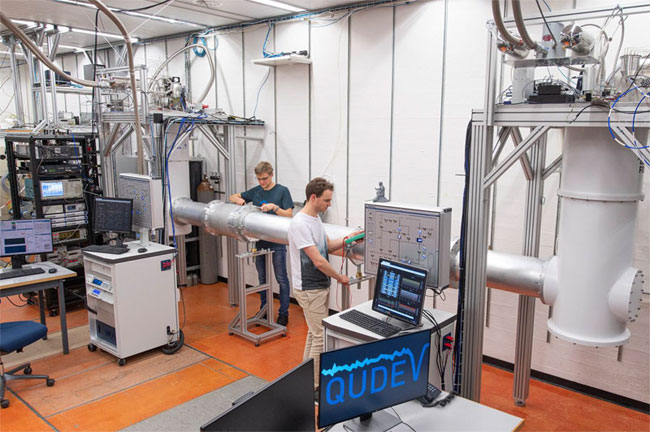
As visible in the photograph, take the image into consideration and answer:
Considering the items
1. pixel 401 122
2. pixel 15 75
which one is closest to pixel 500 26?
pixel 401 122

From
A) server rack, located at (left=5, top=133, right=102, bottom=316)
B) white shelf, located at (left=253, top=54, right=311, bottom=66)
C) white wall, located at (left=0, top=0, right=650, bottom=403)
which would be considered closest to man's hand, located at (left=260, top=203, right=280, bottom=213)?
white wall, located at (left=0, top=0, right=650, bottom=403)

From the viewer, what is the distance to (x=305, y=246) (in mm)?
3525

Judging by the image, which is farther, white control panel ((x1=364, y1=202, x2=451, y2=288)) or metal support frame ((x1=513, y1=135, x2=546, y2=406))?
metal support frame ((x1=513, y1=135, x2=546, y2=406))

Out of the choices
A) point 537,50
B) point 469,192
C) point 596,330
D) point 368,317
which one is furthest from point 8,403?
point 537,50

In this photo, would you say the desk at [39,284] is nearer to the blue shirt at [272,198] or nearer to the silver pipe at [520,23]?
the blue shirt at [272,198]

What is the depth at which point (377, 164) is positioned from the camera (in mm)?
5059

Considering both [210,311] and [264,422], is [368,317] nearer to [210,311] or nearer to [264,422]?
[264,422]

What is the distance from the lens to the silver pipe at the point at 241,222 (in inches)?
162

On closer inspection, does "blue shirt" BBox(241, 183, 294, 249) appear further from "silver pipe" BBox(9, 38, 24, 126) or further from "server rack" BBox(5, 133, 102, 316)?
"silver pipe" BBox(9, 38, 24, 126)

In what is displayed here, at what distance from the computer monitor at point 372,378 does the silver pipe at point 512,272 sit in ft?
3.50

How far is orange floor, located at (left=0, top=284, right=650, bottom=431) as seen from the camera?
363 cm

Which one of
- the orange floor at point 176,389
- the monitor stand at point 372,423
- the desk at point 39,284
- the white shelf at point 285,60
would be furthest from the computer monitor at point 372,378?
the white shelf at point 285,60

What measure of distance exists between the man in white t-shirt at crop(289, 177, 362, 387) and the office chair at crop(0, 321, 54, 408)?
2220 millimetres

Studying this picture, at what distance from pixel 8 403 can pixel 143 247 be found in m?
1.61
